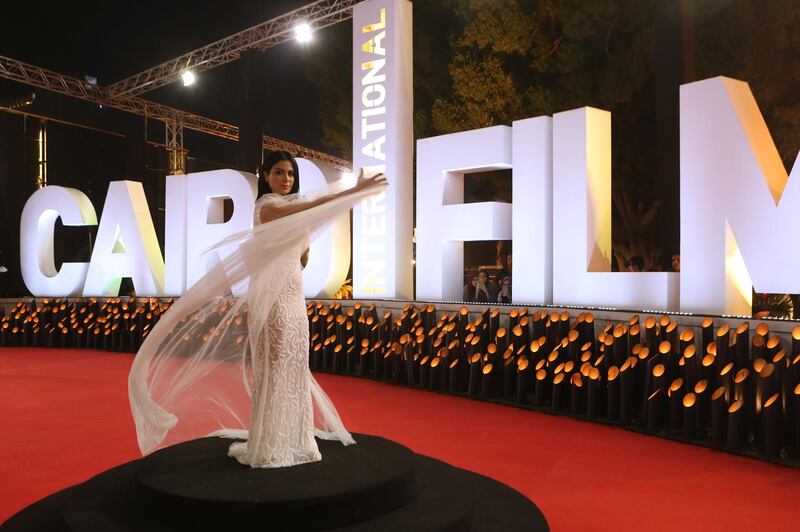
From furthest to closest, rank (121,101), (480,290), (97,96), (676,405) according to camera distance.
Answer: (121,101) → (97,96) → (480,290) → (676,405)

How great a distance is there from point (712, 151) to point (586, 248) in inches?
60.0

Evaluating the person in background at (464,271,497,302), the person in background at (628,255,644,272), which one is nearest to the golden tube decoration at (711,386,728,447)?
the person in background at (464,271,497,302)

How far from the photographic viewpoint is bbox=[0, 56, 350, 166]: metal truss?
14.8 m

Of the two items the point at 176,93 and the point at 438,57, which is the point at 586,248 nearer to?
the point at 438,57

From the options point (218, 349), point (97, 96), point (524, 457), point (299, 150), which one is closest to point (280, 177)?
→ point (218, 349)

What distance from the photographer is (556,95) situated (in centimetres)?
1330

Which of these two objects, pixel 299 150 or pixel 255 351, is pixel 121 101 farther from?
pixel 255 351

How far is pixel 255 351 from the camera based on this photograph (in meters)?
3.65

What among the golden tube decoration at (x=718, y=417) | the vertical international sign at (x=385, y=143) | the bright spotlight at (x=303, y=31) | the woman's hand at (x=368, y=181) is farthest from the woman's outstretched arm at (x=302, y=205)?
the bright spotlight at (x=303, y=31)

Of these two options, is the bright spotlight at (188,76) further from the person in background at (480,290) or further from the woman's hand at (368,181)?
the woman's hand at (368,181)

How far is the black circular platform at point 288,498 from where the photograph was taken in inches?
116

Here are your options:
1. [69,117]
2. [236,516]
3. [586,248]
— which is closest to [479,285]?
[586,248]

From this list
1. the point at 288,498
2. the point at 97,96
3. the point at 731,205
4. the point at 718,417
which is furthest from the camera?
the point at 97,96

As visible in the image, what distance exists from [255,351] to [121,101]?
51.5ft
